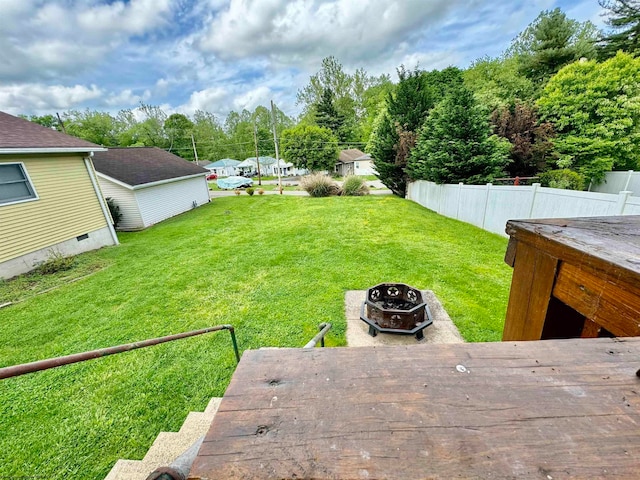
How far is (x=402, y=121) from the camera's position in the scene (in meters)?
14.2

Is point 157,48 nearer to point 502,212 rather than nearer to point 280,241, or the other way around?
point 280,241

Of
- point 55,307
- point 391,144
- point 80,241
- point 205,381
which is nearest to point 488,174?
point 391,144

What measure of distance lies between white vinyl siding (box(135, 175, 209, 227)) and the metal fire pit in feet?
38.3

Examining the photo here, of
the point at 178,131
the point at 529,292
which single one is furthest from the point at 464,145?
the point at 178,131

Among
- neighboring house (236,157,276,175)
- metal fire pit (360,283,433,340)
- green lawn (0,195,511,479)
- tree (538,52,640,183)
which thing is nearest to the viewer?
green lawn (0,195,511,479)

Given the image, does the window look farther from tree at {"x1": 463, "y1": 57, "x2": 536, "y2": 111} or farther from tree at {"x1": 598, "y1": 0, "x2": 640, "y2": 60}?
tree at {"x1": 598, "y1": 0, "x2": 640, "y2": 60}

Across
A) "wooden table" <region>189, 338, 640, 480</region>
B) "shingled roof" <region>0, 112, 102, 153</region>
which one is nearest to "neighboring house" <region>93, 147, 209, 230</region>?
"shingled roof" <region>0, 112, 102, 153</region>

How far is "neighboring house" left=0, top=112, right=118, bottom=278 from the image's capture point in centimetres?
646

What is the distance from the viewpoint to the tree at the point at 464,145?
376 inches

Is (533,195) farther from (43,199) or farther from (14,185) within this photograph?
(14,185)

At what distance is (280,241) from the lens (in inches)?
313

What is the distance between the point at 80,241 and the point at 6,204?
6.86 ft

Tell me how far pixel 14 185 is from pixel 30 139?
59.5 inches

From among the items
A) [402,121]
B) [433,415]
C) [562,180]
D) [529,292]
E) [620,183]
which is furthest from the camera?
[402,121]
